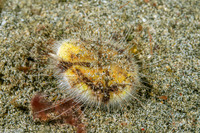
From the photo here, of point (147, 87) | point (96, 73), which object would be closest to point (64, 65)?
point (96, 73)

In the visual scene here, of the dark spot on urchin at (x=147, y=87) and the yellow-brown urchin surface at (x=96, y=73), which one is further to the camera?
the dark spot on urchin at (x=147, y=87)

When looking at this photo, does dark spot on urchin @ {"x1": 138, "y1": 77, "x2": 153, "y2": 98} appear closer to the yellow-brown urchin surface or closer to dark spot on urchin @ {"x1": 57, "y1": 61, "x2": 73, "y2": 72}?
the yellow-brown urchin surface

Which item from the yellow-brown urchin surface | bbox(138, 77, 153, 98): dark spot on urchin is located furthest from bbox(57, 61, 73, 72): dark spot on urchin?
bbox(138, 77, 153, 98): dark spot on urchin

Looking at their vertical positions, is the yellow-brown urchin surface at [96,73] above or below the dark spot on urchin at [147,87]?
above

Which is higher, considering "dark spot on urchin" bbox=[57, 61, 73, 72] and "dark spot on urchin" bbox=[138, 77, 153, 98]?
"dark spot on urchin" bbox=[57, 61, 73, 72]

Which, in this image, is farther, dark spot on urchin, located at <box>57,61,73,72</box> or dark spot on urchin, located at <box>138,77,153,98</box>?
dark spot on urchin, located at <box>138,77,153,98</box>

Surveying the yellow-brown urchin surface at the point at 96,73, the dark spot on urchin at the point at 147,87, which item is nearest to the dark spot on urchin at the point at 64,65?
the yellow-brown urchin surface at the point at 96,73

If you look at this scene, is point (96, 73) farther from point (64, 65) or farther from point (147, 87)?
point (147, 87)

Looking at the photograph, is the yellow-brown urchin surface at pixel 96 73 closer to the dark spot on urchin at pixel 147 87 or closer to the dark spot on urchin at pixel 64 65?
the dark spot on urchin at pixel 64 65
